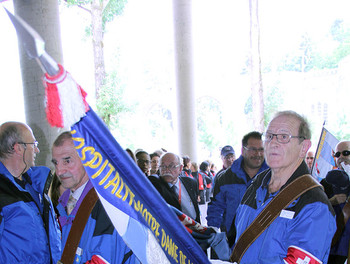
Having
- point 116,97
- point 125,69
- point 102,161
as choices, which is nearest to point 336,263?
point 102,161

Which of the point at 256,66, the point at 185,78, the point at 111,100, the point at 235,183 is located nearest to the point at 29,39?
the point at 235,183

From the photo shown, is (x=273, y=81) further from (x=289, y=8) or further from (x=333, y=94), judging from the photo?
(x=289, y=8)

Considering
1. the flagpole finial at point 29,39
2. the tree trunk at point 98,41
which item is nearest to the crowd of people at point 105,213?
the flagpole finial at point 29,39

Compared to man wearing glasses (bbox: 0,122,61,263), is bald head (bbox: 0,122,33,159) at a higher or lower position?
higher

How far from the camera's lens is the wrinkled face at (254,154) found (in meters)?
4.12

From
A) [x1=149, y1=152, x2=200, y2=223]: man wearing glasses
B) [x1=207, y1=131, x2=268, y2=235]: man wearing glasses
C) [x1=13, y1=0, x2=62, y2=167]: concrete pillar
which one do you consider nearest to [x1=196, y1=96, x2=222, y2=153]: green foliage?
[x1=13, y1=0, x2=62, y2=167]: concrete pillar

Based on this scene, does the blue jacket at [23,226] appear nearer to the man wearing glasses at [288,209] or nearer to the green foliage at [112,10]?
the man wearing glasses at [288,209]

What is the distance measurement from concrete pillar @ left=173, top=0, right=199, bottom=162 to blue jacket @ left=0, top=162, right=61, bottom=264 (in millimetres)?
11558

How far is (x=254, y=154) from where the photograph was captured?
4156mm

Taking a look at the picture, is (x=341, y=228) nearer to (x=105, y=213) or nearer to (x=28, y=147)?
(x=105, y=213)

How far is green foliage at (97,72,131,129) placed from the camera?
52.4 ft

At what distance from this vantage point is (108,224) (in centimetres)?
195

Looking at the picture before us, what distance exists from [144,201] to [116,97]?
49.5 ft

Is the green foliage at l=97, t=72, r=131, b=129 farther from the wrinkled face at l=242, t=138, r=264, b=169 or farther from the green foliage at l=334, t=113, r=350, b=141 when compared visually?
the green foliage at l=334, t=113, r=350, b=141
